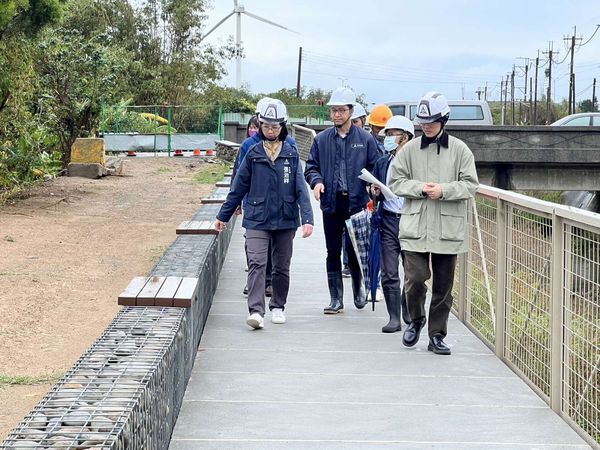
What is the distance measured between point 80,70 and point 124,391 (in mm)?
24630

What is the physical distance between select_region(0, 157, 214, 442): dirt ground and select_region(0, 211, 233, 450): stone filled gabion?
1.52 meters

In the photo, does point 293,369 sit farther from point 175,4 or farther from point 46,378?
point 175,4

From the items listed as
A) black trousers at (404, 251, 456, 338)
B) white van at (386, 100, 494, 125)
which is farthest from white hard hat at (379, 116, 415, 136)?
white van at (386, 100, 494, 125)

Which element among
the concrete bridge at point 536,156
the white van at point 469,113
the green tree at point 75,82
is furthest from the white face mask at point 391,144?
the white van at point 469,113

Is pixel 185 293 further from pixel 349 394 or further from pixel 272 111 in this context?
pixel 272 111

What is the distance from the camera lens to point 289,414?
570 cm

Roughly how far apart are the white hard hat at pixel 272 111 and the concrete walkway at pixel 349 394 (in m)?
1.61

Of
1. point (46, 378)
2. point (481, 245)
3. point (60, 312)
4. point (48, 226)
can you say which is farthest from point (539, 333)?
point (48, 226)

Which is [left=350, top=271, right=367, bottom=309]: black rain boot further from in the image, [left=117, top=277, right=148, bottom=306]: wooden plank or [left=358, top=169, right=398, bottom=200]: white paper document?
[left=117, top=277, right=148, bottom=306]: wooden plank

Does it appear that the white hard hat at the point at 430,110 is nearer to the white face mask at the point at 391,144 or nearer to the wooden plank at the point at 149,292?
the white face mask at the point at 391,144

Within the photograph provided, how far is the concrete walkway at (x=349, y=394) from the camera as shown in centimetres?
530

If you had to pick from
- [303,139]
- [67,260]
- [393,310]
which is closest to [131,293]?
[393,310]

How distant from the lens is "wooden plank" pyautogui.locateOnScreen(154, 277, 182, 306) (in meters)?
6.15

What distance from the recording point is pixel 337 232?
28.1 feet
